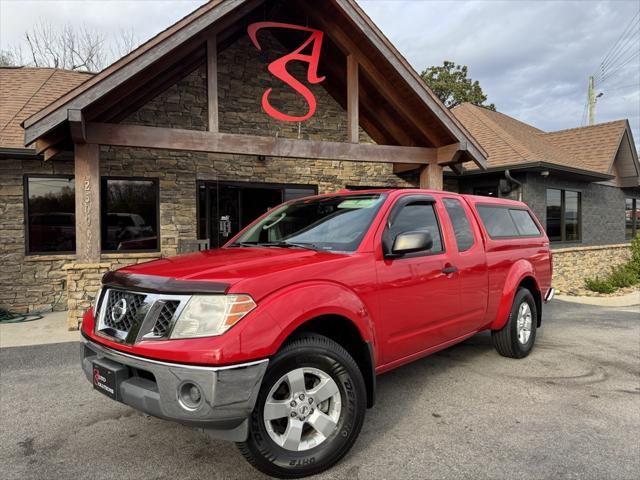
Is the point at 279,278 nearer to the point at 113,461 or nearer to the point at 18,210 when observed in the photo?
the point at 113,461

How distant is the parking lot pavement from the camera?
2.90 metres

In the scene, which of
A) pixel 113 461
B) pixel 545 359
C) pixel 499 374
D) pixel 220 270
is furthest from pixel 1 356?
pixel 545 359

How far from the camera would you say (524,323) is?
5293 mm

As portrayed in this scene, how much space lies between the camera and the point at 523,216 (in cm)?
578

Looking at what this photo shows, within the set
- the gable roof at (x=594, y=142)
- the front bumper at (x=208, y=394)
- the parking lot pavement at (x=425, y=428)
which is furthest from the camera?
the gable roof at (x=594, y=142)

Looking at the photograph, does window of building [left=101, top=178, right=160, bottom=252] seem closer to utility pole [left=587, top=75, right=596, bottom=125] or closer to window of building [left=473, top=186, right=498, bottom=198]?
window of building [left=473, top=186, right=498, bottom=198]

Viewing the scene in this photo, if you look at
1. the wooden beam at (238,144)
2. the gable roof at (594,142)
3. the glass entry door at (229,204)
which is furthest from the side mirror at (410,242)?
the gable roof at (594,142)

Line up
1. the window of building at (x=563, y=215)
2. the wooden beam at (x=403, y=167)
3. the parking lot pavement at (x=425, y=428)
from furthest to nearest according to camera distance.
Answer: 1. the window of building at (x=563, y=215)
2. the wooden beam at (x=403, y=167)
3. the parking lot pavement at (x=425, y=428)

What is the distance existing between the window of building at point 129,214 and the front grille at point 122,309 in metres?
6.78

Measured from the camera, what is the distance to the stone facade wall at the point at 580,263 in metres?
12.7

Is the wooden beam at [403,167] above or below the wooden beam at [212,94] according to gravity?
below

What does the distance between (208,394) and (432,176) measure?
7660 mm

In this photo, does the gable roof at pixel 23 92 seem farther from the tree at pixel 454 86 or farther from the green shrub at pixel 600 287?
the tree at pixel 454 86

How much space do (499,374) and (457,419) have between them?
4.39 ft
